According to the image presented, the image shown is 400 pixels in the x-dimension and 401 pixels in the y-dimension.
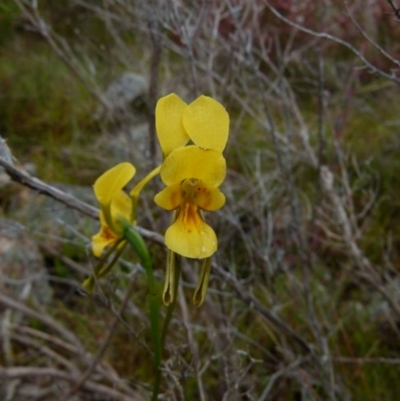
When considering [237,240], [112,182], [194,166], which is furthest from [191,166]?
[237,240]

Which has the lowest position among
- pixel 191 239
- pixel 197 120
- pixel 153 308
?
pixel 153 308

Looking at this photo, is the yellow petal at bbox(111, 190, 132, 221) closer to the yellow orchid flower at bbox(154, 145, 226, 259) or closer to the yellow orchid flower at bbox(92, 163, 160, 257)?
the yellow orchid flower at bbox(92, 163, 160, 257)

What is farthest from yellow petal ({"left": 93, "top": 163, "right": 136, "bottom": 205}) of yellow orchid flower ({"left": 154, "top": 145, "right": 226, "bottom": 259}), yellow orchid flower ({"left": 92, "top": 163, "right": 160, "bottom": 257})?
yellow orchid flower ({"left": 154, "top": 145, "right": 226, "bottom": 259})

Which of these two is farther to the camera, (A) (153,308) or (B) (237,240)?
(B) (237,240)

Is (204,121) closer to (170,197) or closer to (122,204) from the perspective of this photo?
(170,197)

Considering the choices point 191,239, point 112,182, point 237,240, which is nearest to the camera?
point 191,239

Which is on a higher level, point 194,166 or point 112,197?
point 194,166

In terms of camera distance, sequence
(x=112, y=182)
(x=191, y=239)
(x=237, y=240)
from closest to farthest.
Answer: (x=191, y=239) → (x=112, y=182) → (x=237, y=240)
